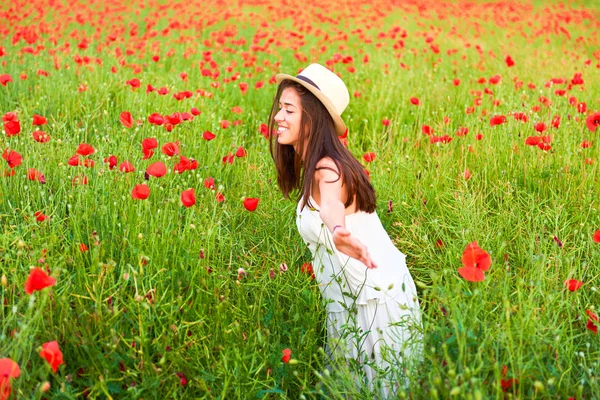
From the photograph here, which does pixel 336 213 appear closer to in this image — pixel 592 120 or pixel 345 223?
pixel 345 223

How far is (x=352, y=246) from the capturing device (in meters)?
1.93

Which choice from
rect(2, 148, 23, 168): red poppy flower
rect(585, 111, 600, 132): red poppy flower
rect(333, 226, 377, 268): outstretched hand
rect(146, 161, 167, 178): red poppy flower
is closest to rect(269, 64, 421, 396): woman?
rect(333, 226, 377, 268): outstretched hand

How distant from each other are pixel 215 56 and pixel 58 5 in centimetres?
372

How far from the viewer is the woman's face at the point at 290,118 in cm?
263

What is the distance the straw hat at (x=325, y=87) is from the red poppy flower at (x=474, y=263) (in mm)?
993

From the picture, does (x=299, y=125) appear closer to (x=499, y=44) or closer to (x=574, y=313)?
(x=574, y=313)

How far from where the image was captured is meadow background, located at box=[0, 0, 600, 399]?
75.2 inches

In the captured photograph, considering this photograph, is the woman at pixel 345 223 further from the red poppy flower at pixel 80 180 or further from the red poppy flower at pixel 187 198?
the red poppy flower at pixel 80 180

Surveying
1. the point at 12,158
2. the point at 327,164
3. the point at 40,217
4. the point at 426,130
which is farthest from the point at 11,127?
the point at 426,130

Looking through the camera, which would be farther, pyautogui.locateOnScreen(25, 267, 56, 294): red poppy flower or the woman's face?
Result: the woman's face

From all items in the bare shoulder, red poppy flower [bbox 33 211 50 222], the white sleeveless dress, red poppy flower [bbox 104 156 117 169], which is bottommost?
the white sleeveless dress

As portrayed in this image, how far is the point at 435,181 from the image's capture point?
3422mm

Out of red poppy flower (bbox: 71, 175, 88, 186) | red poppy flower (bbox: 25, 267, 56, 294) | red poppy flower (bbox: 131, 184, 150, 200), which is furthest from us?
red poppy flower (bbox: 71, 175, 88, 186)

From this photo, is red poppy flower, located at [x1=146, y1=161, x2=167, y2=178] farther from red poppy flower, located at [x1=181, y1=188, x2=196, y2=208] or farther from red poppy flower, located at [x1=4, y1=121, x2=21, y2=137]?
red poppy flower, located at [x1=4, y1=121, x2=21, y2=137]
